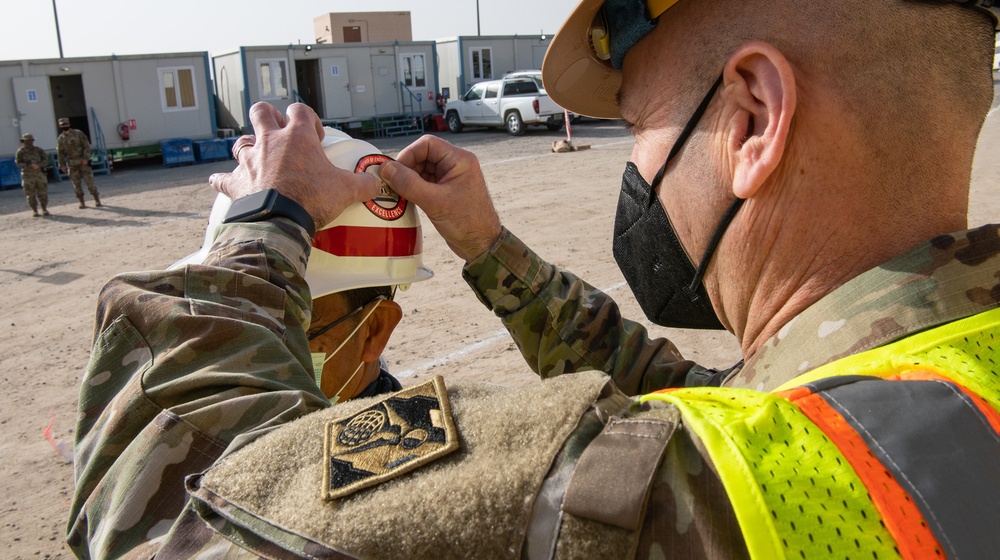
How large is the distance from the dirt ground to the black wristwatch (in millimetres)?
3683

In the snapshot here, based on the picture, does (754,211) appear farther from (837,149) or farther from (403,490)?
(403,490)

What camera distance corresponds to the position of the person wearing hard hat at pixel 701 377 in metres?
1.02

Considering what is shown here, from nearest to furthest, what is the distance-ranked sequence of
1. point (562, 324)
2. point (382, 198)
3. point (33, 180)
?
point (562, 324)
point (382, 198)
point (33, 180)

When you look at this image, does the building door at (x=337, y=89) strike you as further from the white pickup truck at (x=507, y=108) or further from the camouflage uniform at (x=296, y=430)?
the camouflage uniform at (x=296, y=430)

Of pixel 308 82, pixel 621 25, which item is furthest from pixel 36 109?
pixel 621 25

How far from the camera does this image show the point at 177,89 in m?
26.3

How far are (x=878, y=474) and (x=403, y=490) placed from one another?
2.06 feet

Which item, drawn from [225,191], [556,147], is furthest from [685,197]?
[556,147]

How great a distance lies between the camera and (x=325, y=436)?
1.27 metres

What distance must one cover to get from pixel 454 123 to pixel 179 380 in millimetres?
29776

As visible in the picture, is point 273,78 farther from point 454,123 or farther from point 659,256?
point 659,256

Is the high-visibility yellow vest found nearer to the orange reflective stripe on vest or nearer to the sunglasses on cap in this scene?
the orange reflective stripe on vest

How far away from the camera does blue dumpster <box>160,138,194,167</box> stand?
82.9 ft

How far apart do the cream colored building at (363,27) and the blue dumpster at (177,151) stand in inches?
355
